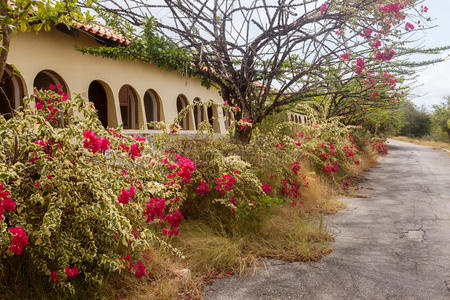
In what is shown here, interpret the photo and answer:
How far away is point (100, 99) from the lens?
33.3ft

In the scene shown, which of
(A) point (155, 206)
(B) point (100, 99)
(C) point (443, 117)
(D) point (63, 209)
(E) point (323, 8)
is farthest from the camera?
(C) point (443, 117)

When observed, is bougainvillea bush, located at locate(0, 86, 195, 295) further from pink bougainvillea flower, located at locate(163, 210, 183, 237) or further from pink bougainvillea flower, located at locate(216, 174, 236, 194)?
pink bougainvillea flower, located at locate(216, 174, 236, 194)

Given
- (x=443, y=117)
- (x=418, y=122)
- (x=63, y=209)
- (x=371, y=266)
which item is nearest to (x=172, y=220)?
(x=63, y=209)

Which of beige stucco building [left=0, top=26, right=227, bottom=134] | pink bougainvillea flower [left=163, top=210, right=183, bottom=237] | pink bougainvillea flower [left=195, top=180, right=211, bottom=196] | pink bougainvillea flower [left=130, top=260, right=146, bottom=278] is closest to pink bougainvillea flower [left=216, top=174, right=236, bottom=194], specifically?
pink bougainvillea flower [left=195, top=180, right=211, bottom=196]

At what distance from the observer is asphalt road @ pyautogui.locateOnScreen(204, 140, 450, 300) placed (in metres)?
2.94

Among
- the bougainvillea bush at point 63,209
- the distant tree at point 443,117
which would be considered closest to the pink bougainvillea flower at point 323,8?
the bougainvillea bush at point 63,209

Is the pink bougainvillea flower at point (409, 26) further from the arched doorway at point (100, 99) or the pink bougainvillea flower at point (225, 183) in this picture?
the arched doorway at point (100, 99)

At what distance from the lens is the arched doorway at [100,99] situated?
9.94 meters

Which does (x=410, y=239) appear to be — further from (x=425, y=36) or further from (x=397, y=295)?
(x=425, y=36)

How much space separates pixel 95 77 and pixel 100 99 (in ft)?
3.87

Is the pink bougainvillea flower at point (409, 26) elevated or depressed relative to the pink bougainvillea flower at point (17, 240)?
elevated

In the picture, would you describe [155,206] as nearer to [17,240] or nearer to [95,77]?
[17,240]

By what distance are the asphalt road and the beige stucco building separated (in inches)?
108

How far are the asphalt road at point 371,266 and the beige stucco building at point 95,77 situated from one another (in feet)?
8.97
